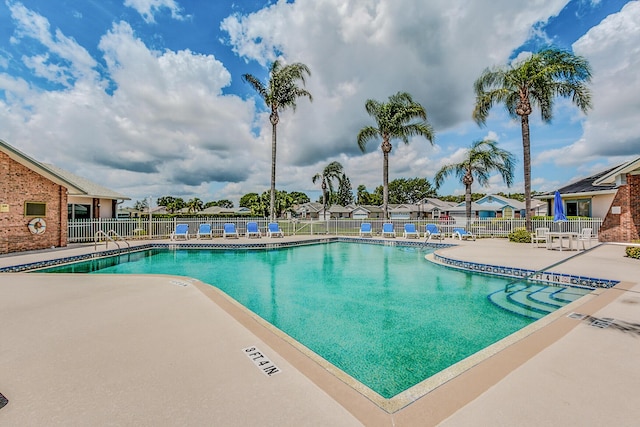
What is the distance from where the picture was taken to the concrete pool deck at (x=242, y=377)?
2.09m

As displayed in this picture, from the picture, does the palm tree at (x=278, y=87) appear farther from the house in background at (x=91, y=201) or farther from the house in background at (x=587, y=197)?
the house in background at (x=587, y=197)

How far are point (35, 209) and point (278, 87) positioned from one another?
14901mm

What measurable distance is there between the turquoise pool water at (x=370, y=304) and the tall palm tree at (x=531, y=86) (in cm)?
1016

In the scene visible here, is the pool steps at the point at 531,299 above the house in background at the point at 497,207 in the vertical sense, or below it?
below

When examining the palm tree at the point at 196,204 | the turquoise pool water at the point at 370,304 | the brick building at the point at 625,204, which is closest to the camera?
the turquoise pool water at the point at 370,304

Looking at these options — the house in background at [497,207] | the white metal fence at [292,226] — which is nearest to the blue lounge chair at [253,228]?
the white metal fence at [292,226]

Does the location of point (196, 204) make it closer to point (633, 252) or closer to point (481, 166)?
point (481, 166)

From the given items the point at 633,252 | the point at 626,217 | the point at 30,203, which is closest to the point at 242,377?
the point at 633,252

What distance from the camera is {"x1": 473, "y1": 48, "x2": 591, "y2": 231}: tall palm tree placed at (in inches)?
563

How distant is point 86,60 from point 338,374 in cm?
1715

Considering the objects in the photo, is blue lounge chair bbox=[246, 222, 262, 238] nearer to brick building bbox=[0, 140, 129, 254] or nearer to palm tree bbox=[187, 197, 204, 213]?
brick building bbox=[0, 140, 129, 254]

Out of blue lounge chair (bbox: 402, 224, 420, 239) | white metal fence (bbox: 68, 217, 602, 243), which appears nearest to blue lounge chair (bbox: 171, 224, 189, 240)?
white metal fence (bbox: 68, 217, 602, 243)

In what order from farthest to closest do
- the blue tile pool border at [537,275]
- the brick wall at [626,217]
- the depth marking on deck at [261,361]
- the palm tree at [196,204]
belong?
the palm tree at [196,204], the brick wall at [626,217], the blue tile pool border at [537,275], the depth marking on deck at [261,361]

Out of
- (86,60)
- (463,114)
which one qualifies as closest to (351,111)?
(463,114)
